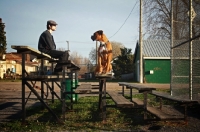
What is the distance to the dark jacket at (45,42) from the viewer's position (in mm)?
5594

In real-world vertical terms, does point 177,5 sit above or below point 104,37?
above

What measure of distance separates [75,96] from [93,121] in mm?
3178

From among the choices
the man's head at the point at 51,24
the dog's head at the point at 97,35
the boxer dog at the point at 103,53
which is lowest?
the boxer dog at the point at 103,53

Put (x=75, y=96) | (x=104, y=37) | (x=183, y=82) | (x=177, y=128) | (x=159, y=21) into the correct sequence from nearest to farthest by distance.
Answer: (x=177, y=128) → (x=104, y=37) → (x=183, y=82) → (x=75, y=96) → (x=159, y=21)

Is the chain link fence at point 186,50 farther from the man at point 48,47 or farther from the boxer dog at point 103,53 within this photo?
the man at point 48,47

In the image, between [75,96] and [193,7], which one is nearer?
[193,7]

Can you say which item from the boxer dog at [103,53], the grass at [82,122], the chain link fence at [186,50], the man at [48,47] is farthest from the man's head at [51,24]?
the chain link fence at [186,50]

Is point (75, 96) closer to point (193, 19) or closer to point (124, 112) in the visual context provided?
point (124, 112)

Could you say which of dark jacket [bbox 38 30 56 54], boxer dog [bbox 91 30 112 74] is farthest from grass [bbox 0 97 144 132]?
dark jacket [bbox 38 30 56 54]

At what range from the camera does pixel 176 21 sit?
7344 mm

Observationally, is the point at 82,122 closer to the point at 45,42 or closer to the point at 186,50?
the point at 45,42

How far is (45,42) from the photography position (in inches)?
221

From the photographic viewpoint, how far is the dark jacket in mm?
5594

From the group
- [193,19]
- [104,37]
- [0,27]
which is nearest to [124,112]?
[104,37]
